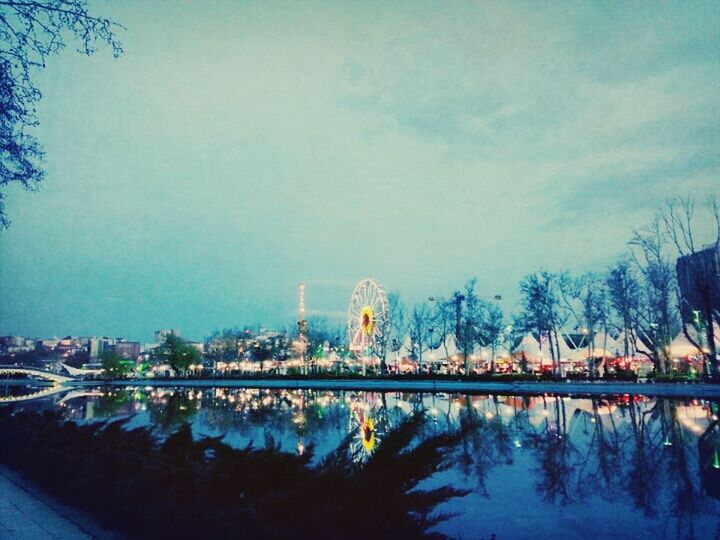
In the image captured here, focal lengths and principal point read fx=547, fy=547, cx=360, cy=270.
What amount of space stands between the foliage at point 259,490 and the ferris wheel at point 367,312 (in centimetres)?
5273

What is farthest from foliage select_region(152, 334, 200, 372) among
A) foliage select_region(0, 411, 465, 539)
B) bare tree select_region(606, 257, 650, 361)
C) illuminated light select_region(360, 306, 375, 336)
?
foliage select_region(0, 411, 465, 539)

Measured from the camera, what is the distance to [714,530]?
732cm

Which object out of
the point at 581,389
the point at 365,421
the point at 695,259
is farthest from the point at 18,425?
the point at 695,259

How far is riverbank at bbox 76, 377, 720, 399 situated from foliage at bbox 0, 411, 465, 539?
34.3 metres

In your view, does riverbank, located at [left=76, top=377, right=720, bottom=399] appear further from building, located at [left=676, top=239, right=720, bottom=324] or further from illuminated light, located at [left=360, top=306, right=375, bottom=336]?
building, located at [left=676, top=239, right=720, bottom=324]

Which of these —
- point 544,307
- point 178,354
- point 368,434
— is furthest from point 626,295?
point 178,354

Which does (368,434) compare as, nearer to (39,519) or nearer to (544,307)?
(39,519)

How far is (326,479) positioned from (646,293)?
2441 inches

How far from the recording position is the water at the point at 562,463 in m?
7.80

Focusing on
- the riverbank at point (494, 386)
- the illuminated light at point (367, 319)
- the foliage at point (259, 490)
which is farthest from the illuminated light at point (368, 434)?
the illuminated light at point (367, 319)

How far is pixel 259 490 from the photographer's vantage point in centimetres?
475

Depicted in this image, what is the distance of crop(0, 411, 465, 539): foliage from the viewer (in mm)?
3871

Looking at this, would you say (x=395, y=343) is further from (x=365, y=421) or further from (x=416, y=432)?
(x=416, y=432)

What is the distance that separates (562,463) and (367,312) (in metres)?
49.3
